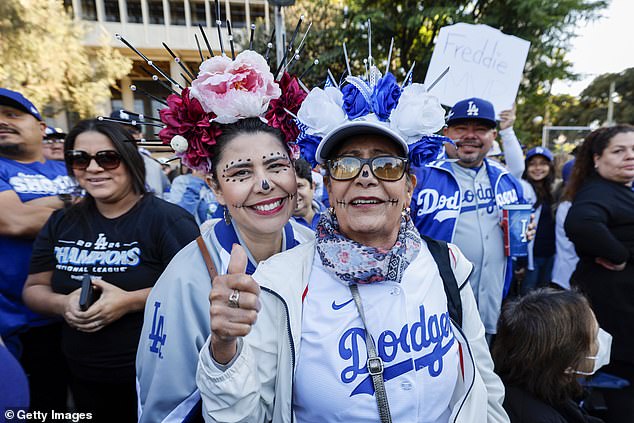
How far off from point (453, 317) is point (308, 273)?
608 mm

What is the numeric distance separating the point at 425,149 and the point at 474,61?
237cm

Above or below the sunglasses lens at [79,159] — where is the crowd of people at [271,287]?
below

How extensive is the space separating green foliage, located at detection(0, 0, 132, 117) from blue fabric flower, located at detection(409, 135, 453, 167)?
10146 millimetres

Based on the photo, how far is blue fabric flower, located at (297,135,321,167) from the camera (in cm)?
151

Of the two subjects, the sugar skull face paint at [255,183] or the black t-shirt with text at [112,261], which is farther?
the black t-shirt with text at [112,261]

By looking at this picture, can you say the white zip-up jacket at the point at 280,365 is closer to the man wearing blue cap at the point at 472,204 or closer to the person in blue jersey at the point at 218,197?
the person in blue jersey at the point at 218,197

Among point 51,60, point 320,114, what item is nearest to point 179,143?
point 320,114

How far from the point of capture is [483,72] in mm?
3375

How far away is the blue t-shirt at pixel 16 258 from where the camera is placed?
7.82 ft

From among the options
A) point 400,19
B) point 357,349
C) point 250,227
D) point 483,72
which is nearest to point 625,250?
point 483,72

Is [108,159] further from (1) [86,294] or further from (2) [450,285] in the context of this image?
(2) [450,285]

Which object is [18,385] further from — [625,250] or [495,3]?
[495,3]

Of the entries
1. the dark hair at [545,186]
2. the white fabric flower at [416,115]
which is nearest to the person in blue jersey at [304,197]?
the white fabric flower at [416,115]

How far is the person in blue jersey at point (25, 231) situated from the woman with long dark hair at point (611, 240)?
3.82 meters
